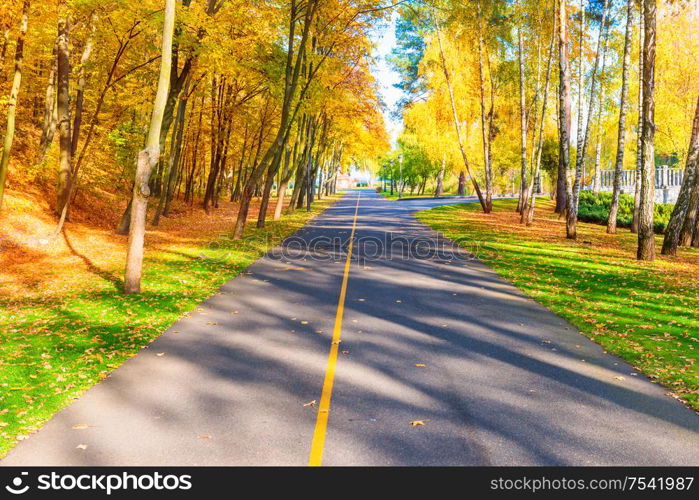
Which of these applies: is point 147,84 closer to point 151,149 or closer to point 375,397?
point 151,149

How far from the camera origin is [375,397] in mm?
6062

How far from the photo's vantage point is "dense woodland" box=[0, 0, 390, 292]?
1617 cm

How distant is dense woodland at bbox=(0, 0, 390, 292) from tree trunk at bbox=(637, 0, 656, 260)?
12.0 m

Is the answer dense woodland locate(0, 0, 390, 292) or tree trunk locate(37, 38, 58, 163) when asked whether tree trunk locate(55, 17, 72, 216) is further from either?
tree trunk locate(37, 38, 58, 163)

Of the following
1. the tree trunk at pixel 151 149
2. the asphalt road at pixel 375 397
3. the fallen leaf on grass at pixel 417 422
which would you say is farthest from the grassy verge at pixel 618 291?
the tree trunk at pixel 151 149

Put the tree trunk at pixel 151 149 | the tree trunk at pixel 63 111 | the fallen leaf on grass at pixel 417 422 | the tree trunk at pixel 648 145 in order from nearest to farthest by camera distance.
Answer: the fallen leaf on grass at pixel 417 422 → the tree trunk at pixel 151 149 → the tree trunk at pixel 648 145 → the tree trunk at pixel 63 111

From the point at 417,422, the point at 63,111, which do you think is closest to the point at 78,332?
the point at 417,422

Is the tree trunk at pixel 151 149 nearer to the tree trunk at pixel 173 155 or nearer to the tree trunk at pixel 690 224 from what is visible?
the tree trunk at pixel 173 155

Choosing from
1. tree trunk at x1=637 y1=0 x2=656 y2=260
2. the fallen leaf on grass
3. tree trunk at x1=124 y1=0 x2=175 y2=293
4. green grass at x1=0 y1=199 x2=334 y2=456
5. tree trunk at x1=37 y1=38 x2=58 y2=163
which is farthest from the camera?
tree trunk at x1=37 y1=38 x2=58 y2=163

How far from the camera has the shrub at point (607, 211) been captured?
2914 cm

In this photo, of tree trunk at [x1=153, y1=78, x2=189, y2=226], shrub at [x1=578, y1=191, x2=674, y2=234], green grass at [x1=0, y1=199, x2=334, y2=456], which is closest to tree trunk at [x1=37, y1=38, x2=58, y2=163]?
tree trunk at [x1=153, y1=78, x2=189, y2=226]

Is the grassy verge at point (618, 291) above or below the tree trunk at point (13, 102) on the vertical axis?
below

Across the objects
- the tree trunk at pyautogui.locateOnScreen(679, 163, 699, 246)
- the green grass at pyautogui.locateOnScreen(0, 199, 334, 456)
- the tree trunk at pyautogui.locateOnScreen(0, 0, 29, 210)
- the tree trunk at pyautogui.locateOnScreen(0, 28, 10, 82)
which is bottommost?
the green grass at pyautogui.locateOnScreen(0, 199, 334, 456)

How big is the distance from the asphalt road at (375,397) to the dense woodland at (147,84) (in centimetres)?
441
